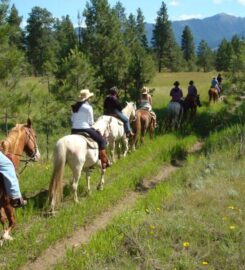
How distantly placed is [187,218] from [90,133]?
Result: 11.7ft

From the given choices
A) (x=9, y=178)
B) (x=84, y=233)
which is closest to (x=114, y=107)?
(x=84, y=233)

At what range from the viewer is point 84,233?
334 inches

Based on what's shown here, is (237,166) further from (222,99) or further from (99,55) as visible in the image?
(222,99)

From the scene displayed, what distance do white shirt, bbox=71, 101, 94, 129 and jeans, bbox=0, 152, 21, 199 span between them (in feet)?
10.5

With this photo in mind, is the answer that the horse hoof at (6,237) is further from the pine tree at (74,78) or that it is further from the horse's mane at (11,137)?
the pine tree at (74,78)

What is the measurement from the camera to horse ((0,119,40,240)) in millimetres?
7770

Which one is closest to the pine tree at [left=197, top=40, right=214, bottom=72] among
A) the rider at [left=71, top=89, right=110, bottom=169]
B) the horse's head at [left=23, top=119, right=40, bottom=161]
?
the rider at [left=71, top=89, right=110, bottom=169]

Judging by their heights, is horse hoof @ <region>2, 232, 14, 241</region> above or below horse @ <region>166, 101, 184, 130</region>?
below

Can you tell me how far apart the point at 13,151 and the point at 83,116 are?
2364mm

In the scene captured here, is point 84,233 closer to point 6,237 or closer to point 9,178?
point 6,237

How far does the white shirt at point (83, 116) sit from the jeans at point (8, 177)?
3.19 m

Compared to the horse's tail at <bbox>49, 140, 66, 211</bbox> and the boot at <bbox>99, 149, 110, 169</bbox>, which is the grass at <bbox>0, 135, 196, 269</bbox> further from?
the boot at <bbox>99, 149, 110, 169</bbox>

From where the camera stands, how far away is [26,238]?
315 inches

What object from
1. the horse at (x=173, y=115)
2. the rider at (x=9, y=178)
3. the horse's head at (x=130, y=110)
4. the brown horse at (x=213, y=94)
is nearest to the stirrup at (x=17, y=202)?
the rider at (x=9, y=178)
